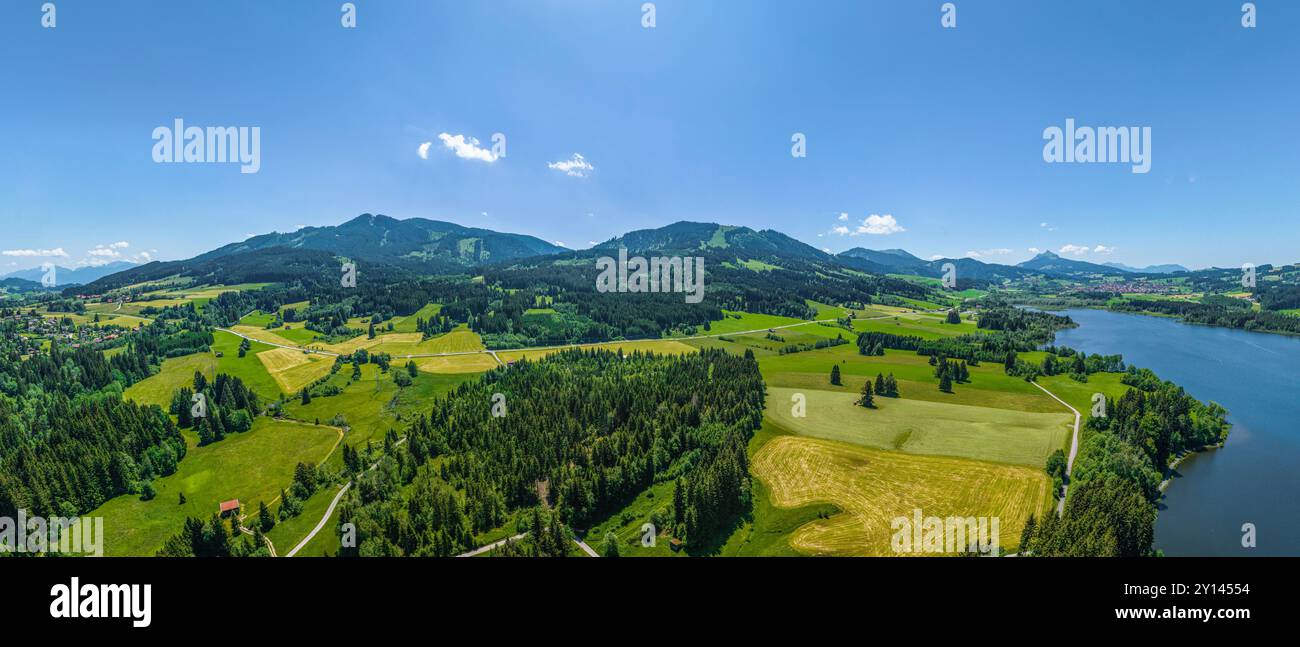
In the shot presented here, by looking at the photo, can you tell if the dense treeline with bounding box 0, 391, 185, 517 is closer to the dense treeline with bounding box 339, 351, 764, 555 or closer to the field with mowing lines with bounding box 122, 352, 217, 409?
the field with mowing lines with bounding box 122, 352, 217, 409

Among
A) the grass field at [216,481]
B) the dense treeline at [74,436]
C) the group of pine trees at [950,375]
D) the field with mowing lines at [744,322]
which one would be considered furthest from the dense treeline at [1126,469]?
the field with mowing lines at [744,322]

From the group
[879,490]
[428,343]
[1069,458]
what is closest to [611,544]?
[879,490]

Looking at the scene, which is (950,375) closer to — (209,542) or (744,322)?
(744,322)

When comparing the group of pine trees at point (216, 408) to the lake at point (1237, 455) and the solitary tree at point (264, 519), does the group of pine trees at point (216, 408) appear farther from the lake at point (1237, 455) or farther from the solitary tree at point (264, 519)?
the lake at point (1237, 455)

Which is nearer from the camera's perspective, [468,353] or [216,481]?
[216,481]
